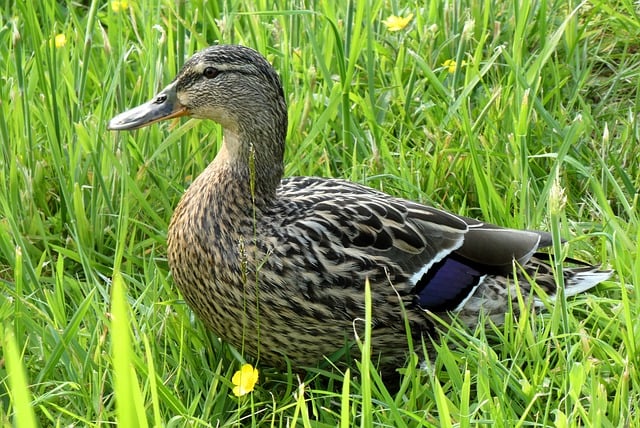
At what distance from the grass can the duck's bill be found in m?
0.25

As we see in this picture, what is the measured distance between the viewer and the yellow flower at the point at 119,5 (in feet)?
13.9

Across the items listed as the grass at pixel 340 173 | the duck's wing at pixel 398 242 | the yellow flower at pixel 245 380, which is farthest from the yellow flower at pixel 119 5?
the yellow flower at pixel 245 380

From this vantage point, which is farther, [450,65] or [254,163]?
[450,65]

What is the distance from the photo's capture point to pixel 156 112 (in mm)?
3318

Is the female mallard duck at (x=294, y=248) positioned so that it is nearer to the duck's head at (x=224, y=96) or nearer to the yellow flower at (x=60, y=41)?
→ the duck's head at (x=224, y=96)

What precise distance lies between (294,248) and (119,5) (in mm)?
1512

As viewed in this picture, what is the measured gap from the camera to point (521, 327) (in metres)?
2.99

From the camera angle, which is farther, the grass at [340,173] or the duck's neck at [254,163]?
the duck's neck at [254,163]

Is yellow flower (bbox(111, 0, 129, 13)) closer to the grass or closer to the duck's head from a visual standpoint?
the grass

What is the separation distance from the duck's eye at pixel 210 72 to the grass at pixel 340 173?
16.1 inches

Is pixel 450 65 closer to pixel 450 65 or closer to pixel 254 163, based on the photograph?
pixel 450 65

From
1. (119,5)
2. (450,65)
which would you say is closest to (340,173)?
(450,65)

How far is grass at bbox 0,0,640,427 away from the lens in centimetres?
290

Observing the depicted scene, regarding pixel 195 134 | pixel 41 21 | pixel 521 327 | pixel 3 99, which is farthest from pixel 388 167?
pixel 41 21
